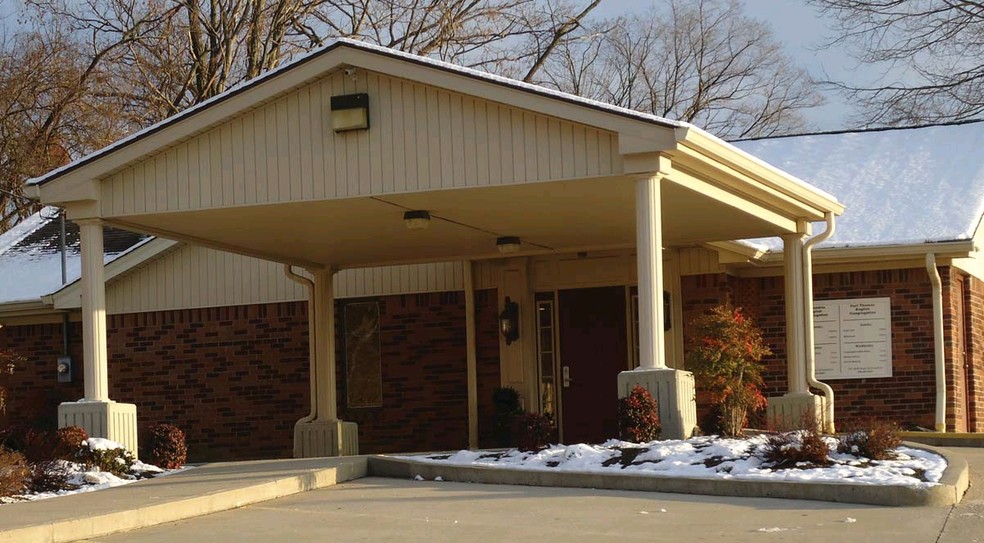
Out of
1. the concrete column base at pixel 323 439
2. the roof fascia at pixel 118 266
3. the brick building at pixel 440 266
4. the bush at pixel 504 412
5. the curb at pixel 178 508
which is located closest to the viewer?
the curb at pixel 178 508

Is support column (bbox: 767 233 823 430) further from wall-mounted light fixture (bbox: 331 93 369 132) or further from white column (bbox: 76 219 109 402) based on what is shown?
white column (bbox: 76 219 109 402)

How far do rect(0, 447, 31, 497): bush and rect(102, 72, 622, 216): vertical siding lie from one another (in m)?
3.17

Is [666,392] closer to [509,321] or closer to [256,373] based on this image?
[509,321]

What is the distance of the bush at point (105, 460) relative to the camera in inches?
509

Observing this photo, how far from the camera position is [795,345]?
1588cm

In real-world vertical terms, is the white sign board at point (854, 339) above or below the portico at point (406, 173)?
below

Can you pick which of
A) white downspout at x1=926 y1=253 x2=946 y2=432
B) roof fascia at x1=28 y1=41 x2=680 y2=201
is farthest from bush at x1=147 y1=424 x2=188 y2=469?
white downspout at x1=926 y1=253 x2=946 y2=432

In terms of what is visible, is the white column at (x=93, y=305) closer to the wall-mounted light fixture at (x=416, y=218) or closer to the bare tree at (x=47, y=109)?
the wall-mounted light fixture at (x=416, y=218)

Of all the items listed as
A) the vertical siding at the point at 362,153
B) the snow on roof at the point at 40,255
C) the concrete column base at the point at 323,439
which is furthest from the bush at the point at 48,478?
the snow on roof at the point at 40,255

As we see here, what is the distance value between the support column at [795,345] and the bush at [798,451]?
4218 millimetres

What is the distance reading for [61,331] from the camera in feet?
70.1

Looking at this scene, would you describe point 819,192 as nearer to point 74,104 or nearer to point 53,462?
point 53,462

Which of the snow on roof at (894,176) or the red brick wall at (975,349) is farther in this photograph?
the red brick wall at (975,349)

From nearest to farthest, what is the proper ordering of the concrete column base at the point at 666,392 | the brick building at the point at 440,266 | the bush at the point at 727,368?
the concrete column base at the point at 666,392, the brick building at the point at 440,266, the bush at the point at 727,368
